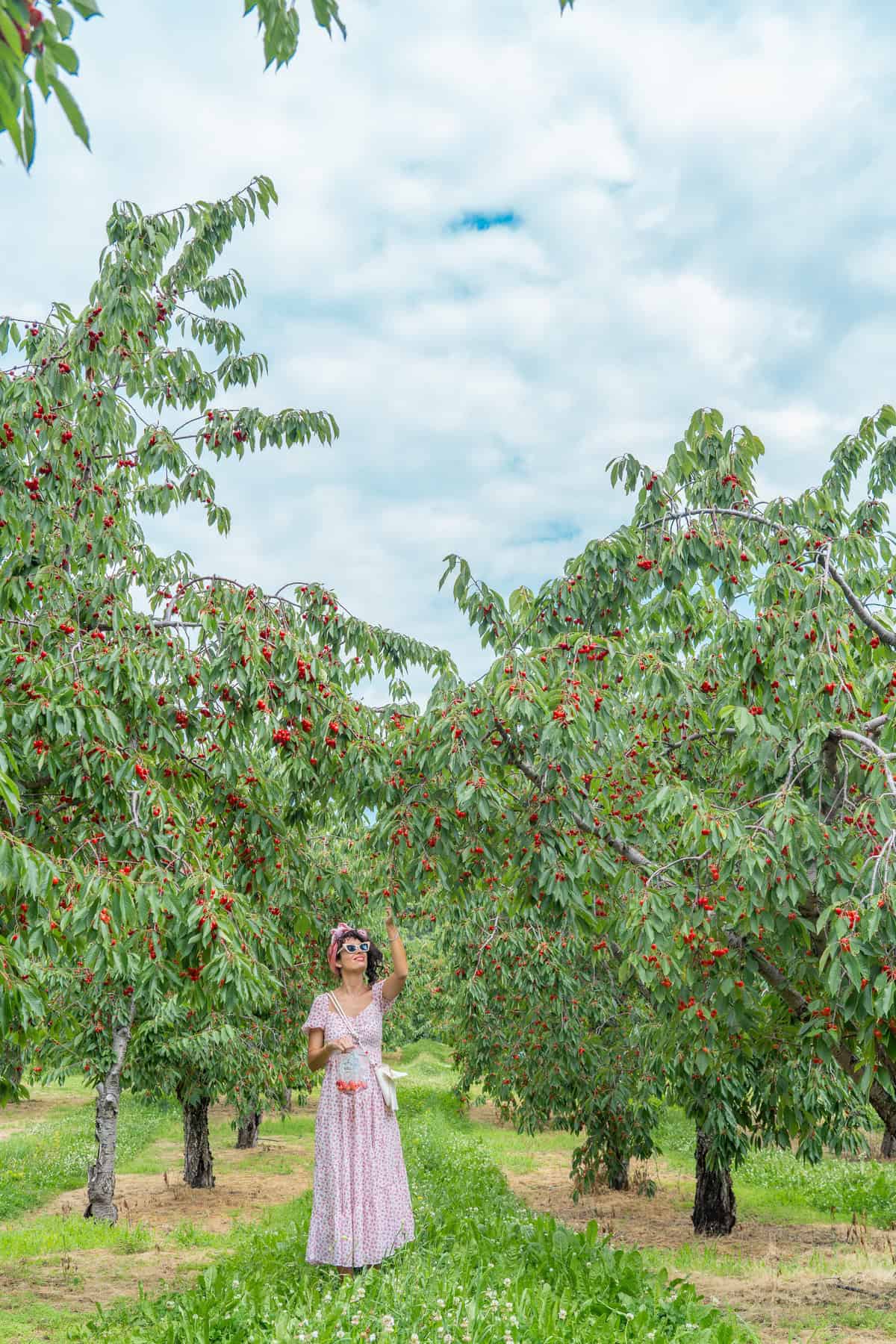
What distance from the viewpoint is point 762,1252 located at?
10.3 meters

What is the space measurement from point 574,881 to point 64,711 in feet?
9.61

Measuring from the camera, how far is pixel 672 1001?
5625 mm

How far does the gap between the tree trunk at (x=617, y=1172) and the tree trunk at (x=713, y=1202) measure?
4.60ft

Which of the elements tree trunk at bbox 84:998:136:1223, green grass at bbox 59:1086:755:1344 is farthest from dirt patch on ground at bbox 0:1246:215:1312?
tree trunk at bbox 84:998:136:1223

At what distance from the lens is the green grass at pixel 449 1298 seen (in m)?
4.24

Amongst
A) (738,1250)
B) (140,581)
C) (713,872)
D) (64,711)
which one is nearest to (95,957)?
(64,711)

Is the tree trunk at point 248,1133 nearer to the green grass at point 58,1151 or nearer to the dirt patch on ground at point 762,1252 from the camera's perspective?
the green grass at point 58,1151

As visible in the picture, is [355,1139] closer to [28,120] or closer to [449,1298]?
[449,1298]

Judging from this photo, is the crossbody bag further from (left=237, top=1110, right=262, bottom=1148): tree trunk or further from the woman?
(left=237, top=1110, right=262, bottom=1148): tree trunk

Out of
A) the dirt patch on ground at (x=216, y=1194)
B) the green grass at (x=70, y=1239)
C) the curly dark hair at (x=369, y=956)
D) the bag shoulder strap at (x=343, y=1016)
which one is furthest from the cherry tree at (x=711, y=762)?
the dirt patch on ground at (x=216, y=1194)

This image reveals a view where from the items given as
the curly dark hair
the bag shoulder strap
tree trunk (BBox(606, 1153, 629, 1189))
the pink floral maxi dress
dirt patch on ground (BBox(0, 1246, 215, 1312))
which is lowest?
tree trunk (BBox(606, 1153, 629, 1189))

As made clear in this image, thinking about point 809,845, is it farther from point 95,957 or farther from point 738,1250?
point 738,1250

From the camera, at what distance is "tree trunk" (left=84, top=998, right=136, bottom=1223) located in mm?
11594

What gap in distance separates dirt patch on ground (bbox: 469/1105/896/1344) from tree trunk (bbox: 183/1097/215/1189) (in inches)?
180
